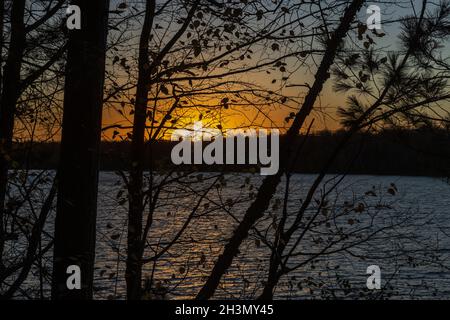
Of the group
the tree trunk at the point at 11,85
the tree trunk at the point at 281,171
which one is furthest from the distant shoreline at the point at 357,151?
the tree trunk at the point at 11,85

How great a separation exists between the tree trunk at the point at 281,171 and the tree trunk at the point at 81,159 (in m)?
1.17

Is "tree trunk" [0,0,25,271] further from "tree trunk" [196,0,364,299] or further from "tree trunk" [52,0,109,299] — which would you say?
"tree trunk" [196,0,364,299]

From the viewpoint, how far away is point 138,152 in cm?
741

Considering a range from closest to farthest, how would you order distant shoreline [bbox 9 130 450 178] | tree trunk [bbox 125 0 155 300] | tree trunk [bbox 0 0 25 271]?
1. distant shoreline [bbox 9 130 450 178]
2. tree trunk [bbox 125 0 155 300]
3. tree trunk [bbox 0 0 25 271]

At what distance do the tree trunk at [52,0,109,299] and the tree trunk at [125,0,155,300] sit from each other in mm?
752

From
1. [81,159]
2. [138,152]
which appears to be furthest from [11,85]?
[81,159]

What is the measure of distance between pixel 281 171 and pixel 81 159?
1.83m

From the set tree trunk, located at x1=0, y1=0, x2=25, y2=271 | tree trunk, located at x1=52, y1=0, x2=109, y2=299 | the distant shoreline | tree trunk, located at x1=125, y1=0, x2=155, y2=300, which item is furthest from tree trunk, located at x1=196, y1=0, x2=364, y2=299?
tree trunk, located at x1=0, y1=0, x2=25, y2=271

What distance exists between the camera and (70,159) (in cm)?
555

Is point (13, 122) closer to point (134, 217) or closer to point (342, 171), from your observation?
point (134, 217)

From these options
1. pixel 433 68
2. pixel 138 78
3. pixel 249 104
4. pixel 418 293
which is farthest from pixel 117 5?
pixel 418 293

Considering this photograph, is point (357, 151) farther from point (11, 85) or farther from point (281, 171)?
point (11, 85)

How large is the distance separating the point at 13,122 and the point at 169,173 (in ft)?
8.35

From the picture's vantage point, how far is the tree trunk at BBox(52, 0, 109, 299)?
552 centimetres
